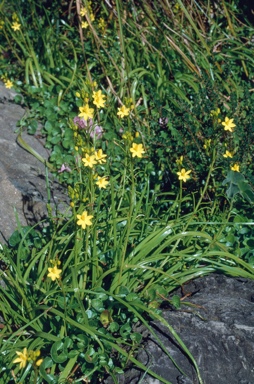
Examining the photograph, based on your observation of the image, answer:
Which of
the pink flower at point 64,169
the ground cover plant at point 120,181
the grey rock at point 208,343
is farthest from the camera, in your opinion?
the pink flower at point 64,169

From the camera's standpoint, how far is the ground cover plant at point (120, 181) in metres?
2.41

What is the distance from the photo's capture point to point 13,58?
4555 millimetres

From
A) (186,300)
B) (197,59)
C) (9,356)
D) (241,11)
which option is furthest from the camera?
(241,11)

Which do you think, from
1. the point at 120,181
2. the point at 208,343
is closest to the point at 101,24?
the point at 120,181

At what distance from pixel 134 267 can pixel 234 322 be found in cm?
49

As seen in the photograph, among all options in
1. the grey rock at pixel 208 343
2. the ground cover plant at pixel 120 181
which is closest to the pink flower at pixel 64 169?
the ground cover plant at pixel 120 181

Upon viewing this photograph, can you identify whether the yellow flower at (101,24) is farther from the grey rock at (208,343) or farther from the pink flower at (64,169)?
the grey rock at (208,343)

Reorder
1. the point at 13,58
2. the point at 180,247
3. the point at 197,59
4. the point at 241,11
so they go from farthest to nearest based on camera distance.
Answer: the point at 241,11
the point at 13,58
the point at 197,59
the point at 180,247

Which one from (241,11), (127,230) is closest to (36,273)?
(127,230)

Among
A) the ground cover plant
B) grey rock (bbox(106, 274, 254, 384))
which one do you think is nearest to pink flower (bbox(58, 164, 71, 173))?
the ground cover plant

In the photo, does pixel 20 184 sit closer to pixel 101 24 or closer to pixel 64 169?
pixel 64 169

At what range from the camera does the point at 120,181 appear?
3.30 m

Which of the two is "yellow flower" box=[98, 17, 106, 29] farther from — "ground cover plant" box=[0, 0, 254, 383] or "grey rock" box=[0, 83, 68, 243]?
"grey rock" box=[0, 83, 68, 243]

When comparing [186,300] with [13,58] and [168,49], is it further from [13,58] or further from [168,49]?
[13,58]
